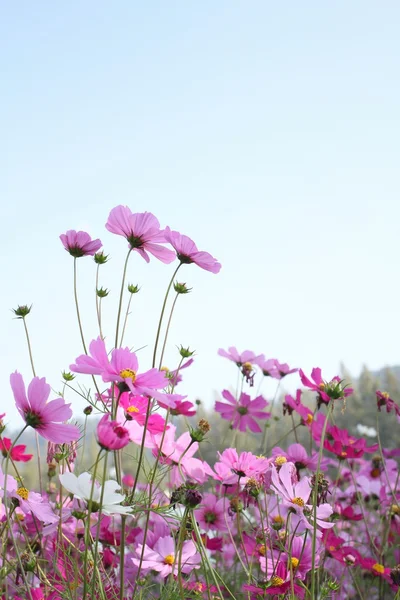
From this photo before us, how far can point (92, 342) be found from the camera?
0.85 m

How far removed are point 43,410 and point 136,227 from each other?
0.37m

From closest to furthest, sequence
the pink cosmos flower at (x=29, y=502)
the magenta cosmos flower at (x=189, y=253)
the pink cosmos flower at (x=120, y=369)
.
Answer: the pink cosmos flower at (x=120, y=369) < the pink cosmos flower at (x=29, y=502) < the magenta cosmos flower at (x=189, y=253)

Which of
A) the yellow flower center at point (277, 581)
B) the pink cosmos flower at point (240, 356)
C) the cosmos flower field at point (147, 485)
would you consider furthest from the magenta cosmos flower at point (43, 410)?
the pink cosmos flower at point (240, 356)

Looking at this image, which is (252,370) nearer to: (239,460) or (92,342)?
(239,460)

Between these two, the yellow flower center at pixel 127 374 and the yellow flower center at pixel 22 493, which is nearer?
the yellow flower center at pixel 127 374

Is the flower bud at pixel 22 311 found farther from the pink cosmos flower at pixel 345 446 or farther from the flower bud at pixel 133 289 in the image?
the pink cosmos flower at pixel 345 446

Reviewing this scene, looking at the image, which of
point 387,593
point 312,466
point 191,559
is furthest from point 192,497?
point 387,593

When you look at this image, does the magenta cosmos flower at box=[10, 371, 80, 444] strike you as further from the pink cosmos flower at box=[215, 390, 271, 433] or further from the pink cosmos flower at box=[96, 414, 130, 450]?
the pink cosmos flower at box=[215, 390, 271, 433]

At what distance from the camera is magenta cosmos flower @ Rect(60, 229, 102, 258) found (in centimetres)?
116

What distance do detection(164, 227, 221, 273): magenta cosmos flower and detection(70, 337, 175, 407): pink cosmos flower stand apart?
0.27 meters

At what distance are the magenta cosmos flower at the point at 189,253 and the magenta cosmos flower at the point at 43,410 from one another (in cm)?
34

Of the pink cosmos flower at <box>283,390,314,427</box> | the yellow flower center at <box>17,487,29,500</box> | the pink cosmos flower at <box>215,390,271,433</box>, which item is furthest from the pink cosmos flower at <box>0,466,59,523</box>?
the pink cosmos flower at <box>215,390,271,433</box>

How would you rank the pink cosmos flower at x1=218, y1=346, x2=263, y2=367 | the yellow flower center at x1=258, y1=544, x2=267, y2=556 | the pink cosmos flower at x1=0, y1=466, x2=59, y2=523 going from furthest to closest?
1. the pink cosmos flower at x1=218, y1=346, x2=263, y2=367
2. the yellow flower center at x1=258, y1=544, x2=267, y2=556
3. the pink cosmos flower at x1=0, y1=466, x2=59, y2=523

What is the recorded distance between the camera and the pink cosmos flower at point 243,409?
1.83m
